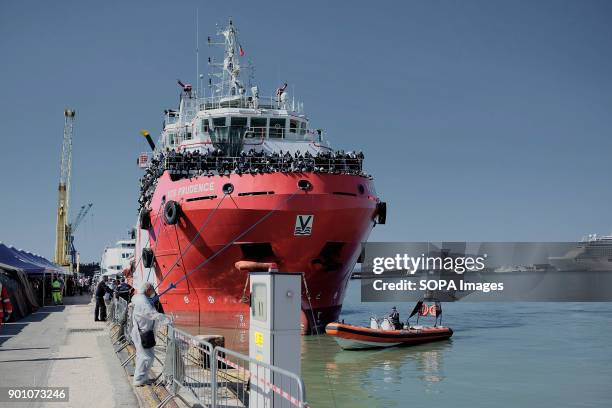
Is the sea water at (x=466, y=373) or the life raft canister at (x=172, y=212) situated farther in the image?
the life raft canister at (x=172, y=212)

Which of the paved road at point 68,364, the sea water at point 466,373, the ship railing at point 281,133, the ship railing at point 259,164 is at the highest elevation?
the ship railing at point 281,133

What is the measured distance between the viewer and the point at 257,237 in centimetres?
2477

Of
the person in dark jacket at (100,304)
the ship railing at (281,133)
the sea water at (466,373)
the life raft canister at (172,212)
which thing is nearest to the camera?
the sea water at (466,373)

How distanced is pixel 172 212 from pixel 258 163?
3.99 metres

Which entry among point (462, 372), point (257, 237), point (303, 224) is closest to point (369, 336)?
point (462, 372)

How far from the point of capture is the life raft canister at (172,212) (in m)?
25.8

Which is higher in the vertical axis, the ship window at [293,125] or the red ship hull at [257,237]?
the ship window at [293,125]

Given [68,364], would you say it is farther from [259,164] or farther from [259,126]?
[259,126]

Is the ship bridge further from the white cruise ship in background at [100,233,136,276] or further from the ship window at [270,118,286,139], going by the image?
the white cruise ship in background at [100,233,136,276]

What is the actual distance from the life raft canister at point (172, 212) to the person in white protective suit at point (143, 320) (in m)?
15.6

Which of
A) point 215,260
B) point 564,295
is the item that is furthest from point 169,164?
point 564,295

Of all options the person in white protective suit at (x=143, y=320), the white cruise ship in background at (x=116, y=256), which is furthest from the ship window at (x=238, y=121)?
the white cruise ship in background at (x=116, y=256)

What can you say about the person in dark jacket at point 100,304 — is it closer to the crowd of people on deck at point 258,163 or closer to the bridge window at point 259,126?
the crowd of people on deck at point 258,163

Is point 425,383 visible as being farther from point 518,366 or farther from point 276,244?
point 276,244
